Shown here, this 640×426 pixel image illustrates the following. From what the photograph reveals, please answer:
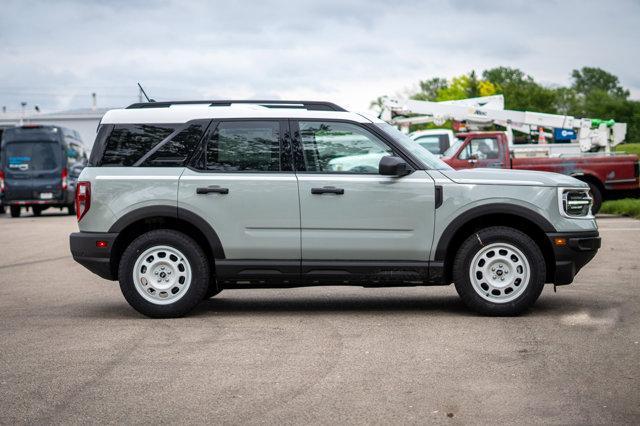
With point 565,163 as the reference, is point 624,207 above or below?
below

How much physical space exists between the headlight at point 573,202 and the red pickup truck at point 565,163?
1371cm

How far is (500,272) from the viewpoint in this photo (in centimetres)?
898

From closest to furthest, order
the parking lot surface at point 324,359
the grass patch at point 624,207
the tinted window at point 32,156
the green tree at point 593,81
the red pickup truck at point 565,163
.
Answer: the parking lot surface at point 324,359, the red pickup truck at point 565,163, the grass patch at point 624,207, the tinted window at point 32,156, the green tree at point 593,81

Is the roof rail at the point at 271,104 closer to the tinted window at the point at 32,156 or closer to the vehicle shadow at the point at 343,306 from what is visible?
the vehicle shadow at the point at 343,306

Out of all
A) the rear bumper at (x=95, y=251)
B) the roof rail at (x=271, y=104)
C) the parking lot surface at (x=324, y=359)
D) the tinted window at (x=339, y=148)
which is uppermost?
the roof rail at (x=271, y=104)

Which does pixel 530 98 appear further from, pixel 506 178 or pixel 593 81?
pixel 506 178

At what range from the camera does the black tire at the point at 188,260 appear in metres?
9.09

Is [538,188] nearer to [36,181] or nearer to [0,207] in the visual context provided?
[36,181]

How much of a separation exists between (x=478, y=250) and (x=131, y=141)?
3.18 m

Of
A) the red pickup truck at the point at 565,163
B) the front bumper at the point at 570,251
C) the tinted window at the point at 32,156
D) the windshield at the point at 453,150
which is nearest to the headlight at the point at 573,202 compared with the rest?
the front bumper at the point at 570,251

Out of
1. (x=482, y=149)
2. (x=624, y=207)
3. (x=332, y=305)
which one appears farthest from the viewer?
(x=624, y=207)

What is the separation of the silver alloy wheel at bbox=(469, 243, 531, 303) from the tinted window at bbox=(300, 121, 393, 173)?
1.19 meters

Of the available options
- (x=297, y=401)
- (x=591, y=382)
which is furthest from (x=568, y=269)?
(x=297, y=401)

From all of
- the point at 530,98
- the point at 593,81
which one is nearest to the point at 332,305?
the point at 530,98
